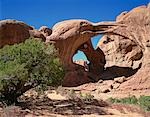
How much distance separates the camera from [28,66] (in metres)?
14.6

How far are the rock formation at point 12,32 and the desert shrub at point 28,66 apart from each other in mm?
11047

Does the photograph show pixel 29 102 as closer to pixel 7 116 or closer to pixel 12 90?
pixel 12 90

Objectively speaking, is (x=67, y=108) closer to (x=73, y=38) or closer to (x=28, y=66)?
(x=28, y=66)

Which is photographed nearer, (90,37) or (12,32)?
(12,32)

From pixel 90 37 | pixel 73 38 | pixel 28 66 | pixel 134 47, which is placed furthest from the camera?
pixel 134 47

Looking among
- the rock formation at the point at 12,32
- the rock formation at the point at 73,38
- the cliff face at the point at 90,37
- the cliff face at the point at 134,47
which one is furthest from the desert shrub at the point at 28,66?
the rock formation at the point at 73,38

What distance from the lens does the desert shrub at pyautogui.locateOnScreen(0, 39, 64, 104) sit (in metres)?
13.9

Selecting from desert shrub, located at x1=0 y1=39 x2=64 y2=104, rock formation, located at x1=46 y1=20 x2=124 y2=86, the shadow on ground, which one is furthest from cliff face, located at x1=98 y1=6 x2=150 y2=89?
desert shrub, located at x1=0 y1=39 x2=64 y2=104

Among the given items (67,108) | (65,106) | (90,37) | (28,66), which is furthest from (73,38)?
(67,108)

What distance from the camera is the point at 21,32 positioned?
26438mm

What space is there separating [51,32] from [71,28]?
2.88m

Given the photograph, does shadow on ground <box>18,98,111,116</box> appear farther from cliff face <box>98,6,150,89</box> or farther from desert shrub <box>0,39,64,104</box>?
cliff face <box>98,6,150,89</box>

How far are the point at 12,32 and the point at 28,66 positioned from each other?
12280mm

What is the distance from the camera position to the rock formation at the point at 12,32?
84.7 ft
